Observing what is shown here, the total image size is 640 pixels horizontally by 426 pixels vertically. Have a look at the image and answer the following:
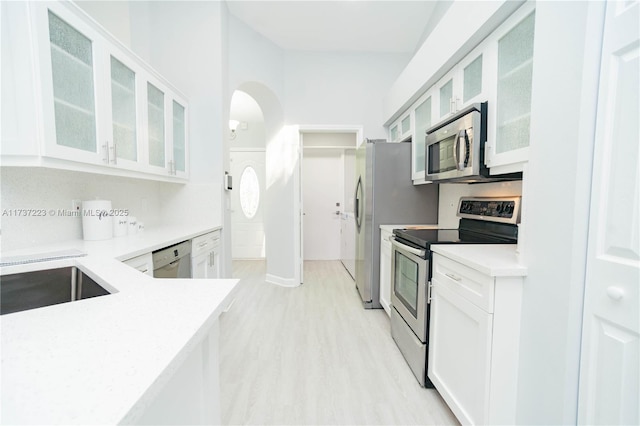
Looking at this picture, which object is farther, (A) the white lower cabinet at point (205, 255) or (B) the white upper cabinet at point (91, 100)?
(A) the white lower cabinet at point (205, 255)

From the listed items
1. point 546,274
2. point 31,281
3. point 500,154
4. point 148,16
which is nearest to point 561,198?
point 546,274

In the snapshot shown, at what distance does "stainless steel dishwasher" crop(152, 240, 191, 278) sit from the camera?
157cm

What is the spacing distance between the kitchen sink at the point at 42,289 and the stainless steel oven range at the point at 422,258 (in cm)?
153

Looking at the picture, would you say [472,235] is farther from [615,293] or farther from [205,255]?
[205,255]

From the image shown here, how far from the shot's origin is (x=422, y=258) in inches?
61.4

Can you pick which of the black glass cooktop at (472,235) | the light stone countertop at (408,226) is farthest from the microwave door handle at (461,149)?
the light stone countertop at (408,226)

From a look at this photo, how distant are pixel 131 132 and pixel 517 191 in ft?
8.25

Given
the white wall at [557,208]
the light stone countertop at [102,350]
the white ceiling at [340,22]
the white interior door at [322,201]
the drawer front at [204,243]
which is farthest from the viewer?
the white interior door at [322,201]

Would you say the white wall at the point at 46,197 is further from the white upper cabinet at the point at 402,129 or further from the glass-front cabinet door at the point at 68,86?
the white upper cabinet at the point at 402,129

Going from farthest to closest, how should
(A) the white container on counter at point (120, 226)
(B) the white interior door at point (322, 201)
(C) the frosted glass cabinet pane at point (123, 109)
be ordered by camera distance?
(B) the white interior door at point (322, 201) < (A) the white container on counter at point (120, 226) < (C) the frosted glass cabinet pane at point (123, 109)

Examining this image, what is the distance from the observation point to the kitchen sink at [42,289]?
0.95 metres

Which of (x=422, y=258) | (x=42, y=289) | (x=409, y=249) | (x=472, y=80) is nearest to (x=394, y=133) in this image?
(x=472, y=80)

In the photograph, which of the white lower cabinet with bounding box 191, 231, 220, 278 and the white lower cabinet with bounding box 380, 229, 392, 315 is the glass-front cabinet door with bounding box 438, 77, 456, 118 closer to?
the white lower cabinet with bounding box 380, 229, 392, 315

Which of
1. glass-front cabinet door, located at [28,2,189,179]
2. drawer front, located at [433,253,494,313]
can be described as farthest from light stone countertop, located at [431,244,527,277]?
glass-front cabinet door, located at [28,2,189,179]
